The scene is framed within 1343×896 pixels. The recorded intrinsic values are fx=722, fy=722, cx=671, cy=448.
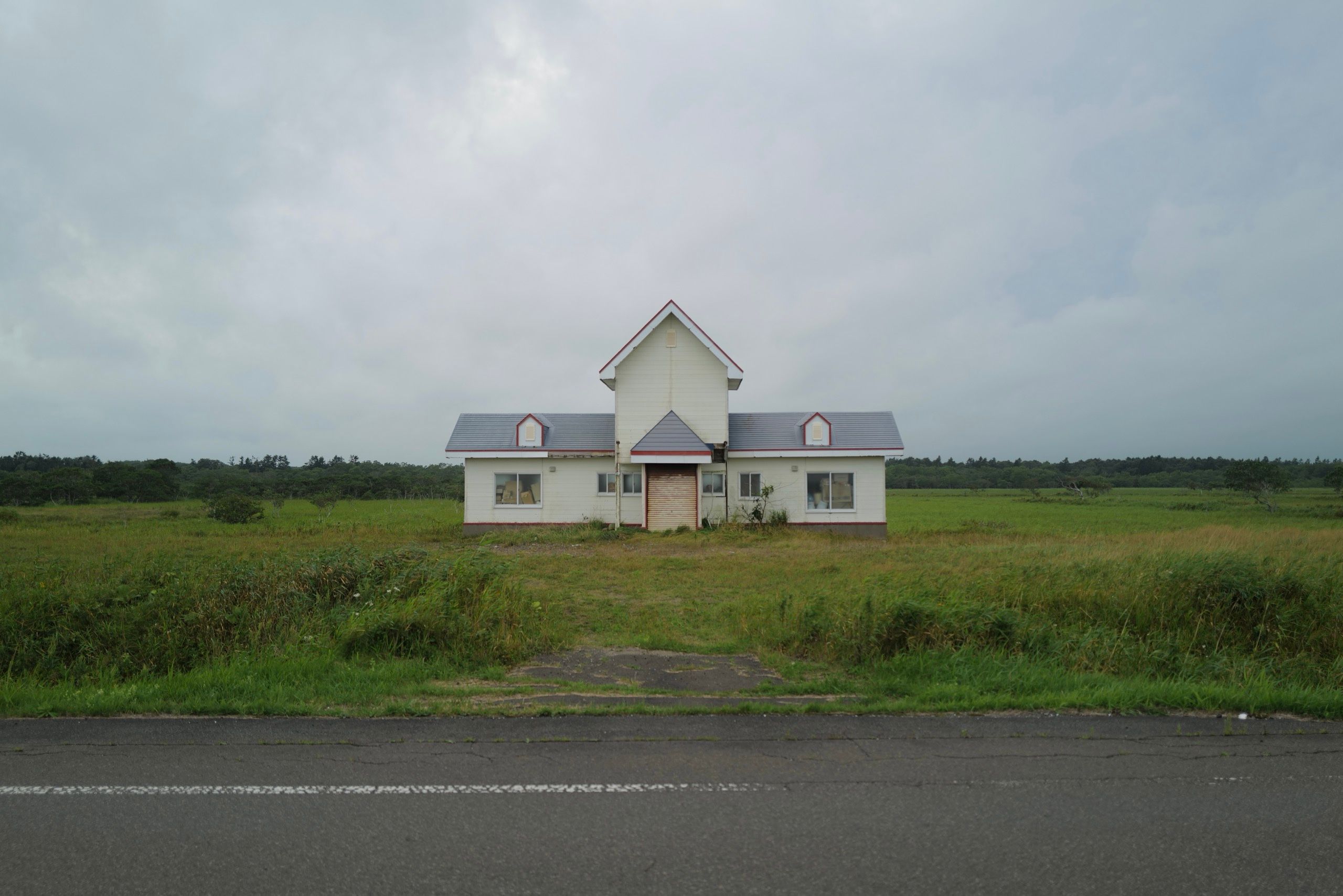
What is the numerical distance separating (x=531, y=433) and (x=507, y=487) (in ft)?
6.79

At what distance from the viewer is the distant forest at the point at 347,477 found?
1828 inches

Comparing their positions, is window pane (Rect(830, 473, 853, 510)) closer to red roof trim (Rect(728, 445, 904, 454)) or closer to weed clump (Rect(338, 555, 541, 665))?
red roof trim (Rect(728, 445, 904, 454))

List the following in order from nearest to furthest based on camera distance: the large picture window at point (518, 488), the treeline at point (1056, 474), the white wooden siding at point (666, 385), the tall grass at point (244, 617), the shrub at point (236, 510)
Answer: the tall grass at point (244, 617) → the white wooden siding at point (666, 385) → the large picture window at point (518, 488) → the shrub at point (236, 510) → the treeline at point (1056, 474)

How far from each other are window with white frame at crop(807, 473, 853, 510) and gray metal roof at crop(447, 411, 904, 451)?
1.01 metres

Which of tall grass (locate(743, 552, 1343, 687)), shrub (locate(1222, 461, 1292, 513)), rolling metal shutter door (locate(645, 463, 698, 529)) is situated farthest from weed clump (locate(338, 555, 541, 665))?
shrub (locate(1222, 461, 1292, 513))

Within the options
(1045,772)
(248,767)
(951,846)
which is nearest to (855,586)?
(1045,772)

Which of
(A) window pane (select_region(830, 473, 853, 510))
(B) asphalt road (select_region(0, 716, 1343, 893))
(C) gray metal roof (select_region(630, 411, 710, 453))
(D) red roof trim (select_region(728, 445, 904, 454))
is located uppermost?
(C) gray metal roof (select_region(630, 411, 710, 453))

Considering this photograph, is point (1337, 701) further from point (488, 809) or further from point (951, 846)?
point (488, 809)

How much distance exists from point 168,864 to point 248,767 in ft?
4.21

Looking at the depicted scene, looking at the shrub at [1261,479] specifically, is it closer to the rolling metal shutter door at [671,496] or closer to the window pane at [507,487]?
the rolling metal shutter door at [671,496]

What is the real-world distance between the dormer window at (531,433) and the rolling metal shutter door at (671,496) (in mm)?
4116

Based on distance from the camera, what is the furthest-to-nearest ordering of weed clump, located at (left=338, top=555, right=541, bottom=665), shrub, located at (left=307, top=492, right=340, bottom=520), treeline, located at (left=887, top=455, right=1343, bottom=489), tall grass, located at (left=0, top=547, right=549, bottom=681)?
treeline, located at (left=887, top=455, right=1343, bottom=489), shrub, located at (left=307, top=492, right=340, bottom=520), weed clump, located at (left=338, top=555, right=541, bottom=665), tall grass, located at (left=0, top=547, right=549, bottom=681)

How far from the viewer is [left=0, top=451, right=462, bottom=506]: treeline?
149 ft

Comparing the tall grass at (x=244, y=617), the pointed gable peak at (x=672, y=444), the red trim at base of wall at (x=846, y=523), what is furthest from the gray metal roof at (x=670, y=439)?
the tall grass at (x=244, y=617)
